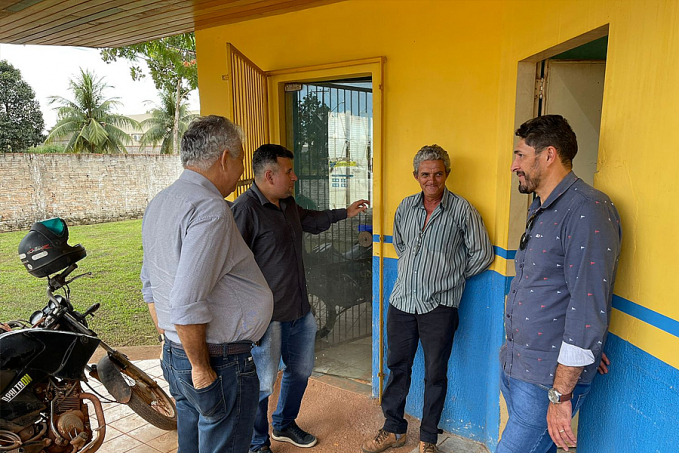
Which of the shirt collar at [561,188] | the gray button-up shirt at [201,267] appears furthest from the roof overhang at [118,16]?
the shirt collar at [561,188]

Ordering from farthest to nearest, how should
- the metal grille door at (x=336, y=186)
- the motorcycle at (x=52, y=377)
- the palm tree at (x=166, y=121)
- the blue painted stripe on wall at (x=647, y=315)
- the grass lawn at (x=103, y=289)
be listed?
the palm tree at (x=166, y=121)
the grass lawn at (x=103, y=289)
the metal grille door at (x=336, y=186)
the motorcycle at (x=52, y=377)
the blue painted stripe on wall at (x=647, y=315)

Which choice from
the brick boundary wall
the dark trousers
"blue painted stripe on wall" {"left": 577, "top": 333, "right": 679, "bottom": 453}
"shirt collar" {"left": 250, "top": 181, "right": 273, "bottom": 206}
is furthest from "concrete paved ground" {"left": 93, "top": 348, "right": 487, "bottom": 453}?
the brick boundary wall

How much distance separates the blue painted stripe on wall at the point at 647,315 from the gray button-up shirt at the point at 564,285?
0.08 metres

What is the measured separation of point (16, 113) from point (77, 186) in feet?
36.2

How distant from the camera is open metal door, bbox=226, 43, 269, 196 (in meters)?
3.11

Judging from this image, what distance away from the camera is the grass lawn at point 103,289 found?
6.23 meters

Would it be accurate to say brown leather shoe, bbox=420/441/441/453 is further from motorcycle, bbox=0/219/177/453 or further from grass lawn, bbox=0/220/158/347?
grass lawn, bbox=0/220/158/347

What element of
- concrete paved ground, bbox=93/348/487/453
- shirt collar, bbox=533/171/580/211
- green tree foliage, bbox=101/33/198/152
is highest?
green tree foliage, bbox=101/33/198/152

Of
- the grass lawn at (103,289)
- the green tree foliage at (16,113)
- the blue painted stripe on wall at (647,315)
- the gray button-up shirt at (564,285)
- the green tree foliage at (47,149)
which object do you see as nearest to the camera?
the blue painted stripe on wall at (647,315)

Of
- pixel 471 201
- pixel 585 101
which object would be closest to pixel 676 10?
pixel 585 101

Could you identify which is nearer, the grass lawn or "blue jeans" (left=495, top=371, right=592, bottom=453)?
"blue jeans" (left=495, top=371, right=592, bottom=453)

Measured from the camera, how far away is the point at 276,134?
140 inches

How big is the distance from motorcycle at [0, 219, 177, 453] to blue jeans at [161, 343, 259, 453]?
960 mm

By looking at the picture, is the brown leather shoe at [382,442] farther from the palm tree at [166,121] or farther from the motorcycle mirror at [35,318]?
the palm tree at [166,121]
